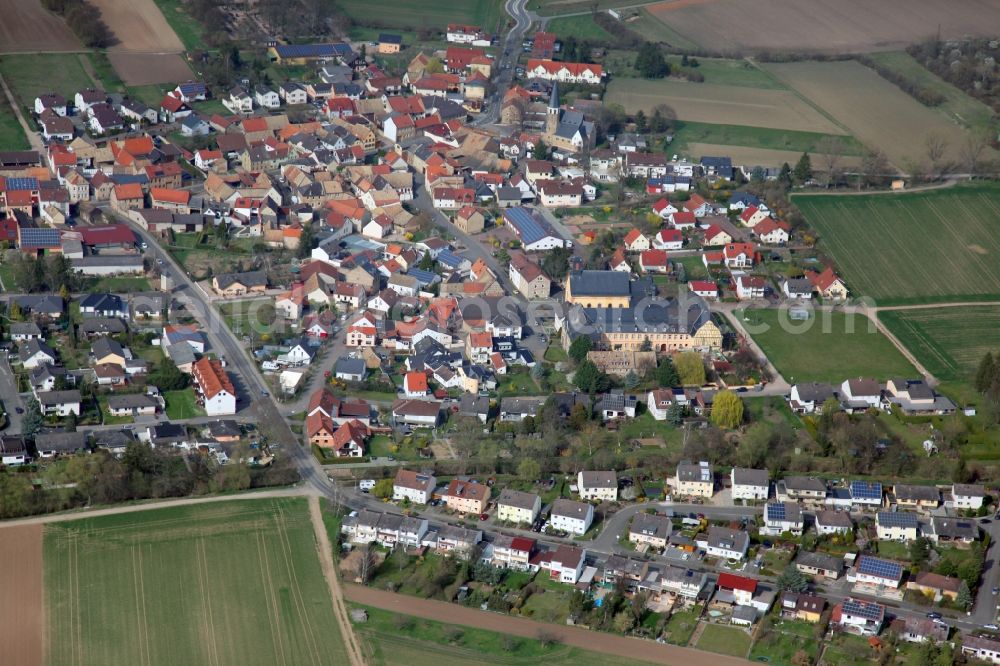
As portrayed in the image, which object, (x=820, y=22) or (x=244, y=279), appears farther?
(x=820, y=22)

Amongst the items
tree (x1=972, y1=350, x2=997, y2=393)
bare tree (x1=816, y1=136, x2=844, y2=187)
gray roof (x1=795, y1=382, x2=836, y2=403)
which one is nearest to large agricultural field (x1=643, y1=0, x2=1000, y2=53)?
bare tree (x1=816, y1=136, x2=844, y2=187)

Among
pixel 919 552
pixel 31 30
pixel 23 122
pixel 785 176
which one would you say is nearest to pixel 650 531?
pixel 919 552

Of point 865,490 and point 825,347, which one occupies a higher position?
point 825,347

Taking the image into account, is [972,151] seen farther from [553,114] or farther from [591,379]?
[591,379]

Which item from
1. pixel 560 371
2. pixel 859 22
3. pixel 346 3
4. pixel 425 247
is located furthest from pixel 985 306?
pixel 346 3

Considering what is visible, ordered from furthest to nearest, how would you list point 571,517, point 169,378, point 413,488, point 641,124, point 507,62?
1. point 507,62
2. point 641,124
3. point 169,378
4. point 413,488
5. point 571,517
